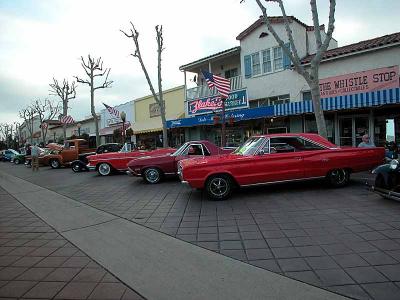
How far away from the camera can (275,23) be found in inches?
781

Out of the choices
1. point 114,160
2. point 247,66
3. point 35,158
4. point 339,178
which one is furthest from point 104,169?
point 247,66

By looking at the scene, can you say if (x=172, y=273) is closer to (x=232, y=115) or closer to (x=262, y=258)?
Result: (x=262, y=258)

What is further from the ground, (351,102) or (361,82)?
(361,82)

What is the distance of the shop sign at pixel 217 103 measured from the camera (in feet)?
68.3

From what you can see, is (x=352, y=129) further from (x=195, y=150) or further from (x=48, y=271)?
(x=48, y=271)

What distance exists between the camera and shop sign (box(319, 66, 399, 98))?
1454 centimetres

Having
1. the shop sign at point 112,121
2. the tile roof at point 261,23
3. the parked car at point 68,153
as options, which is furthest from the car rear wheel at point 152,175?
the shop sign at point 112,121

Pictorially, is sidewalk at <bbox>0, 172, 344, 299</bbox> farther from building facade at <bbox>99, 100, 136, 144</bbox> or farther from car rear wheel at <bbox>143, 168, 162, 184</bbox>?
building facade at <bbox>99, 100, 136, 144</bbox>

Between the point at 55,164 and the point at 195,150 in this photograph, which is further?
the point at 55,164

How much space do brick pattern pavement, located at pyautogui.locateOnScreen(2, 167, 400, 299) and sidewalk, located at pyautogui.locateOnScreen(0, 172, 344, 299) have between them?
265 mm

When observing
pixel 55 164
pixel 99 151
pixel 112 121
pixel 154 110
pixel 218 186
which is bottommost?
pixel 55 164

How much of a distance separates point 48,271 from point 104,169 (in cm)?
1180

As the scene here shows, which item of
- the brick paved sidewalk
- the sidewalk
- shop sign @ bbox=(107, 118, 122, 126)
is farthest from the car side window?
shop sign @ bbox=(107, 118, 122, 126)

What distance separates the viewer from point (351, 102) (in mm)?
14008
